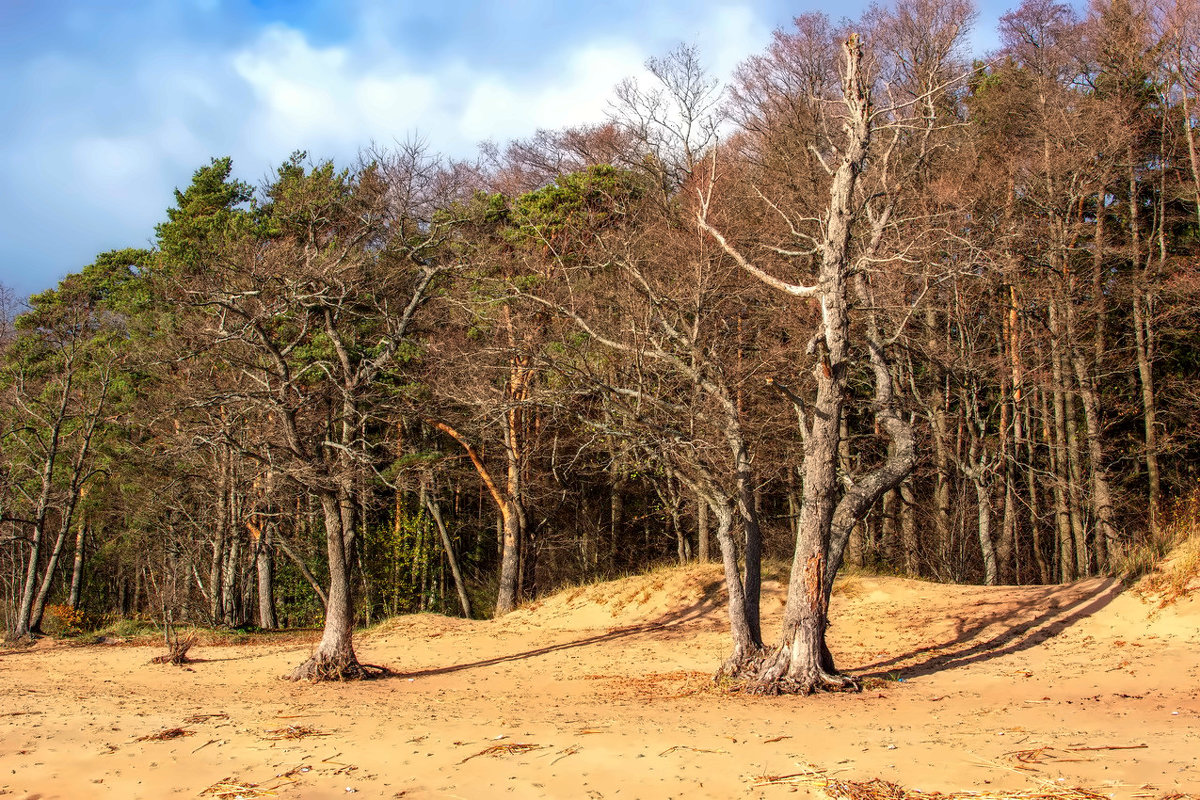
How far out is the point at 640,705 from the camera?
33.8 ft

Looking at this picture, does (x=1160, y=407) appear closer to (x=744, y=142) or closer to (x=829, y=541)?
(x=744, y=142)

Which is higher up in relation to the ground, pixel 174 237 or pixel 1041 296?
pixel 174 237

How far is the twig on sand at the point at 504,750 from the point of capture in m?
7.79

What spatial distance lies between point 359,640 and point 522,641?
3310mm

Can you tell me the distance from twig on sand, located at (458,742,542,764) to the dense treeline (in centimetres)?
531

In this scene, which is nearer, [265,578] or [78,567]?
[265,578]

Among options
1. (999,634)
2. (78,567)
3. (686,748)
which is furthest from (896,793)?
(78,567)

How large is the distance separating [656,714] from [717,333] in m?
7.83

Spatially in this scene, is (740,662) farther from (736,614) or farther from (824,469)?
(824,469)

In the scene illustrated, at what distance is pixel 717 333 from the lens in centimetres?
1583

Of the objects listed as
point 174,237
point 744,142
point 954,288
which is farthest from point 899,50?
point 174,237

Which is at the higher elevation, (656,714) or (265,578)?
(265,578)

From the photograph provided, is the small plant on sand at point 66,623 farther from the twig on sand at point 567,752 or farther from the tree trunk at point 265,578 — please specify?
the twig on sand at point 567,752

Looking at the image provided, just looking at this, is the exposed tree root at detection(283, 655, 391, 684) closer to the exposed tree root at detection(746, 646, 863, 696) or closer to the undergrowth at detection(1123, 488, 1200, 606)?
the exposed tree root at detection(746, 646, 863, 696)
